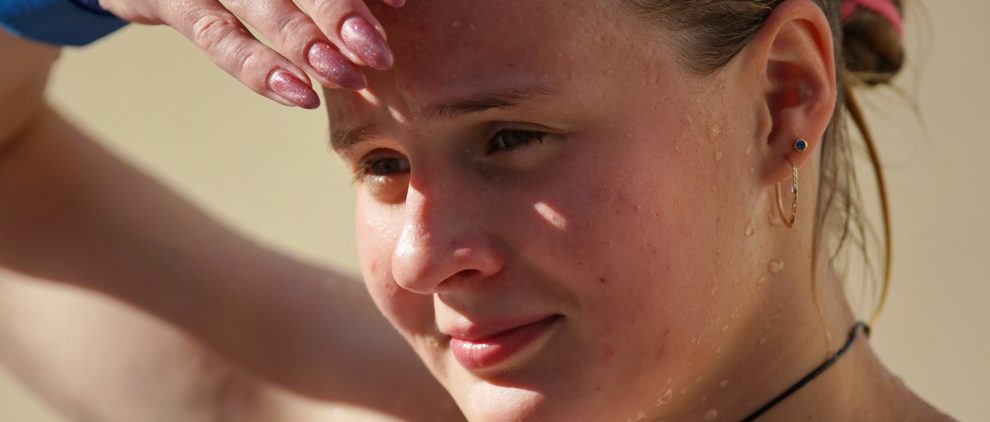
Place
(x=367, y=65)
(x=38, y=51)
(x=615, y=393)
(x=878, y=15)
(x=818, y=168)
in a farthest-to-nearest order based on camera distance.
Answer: (x=38, y=51) < (x=878, y=15) < (x=818, y=168) < (x=615, y=393) < (x=367, y=65)

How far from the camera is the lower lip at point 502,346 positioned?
Answer: 95 centimetres

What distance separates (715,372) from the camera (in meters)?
1.06

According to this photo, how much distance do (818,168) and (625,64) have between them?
0.29 meters

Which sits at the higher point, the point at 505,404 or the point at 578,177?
the point at 578,177

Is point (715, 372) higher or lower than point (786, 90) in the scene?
lower

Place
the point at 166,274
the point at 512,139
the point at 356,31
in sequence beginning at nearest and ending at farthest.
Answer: the point at 356,31
the point at 512,139
the point at 166,274

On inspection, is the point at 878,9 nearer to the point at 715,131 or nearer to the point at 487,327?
the point at 715,131

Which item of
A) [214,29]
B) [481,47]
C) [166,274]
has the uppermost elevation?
[481,47]

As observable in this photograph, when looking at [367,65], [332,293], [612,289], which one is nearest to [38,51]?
[332,293]

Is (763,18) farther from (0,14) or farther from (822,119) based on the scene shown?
(0,14)

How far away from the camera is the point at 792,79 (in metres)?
1.03

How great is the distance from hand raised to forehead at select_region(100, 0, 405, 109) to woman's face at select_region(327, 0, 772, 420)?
68 mm

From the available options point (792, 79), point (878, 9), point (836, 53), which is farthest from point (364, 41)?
point (878, 9)

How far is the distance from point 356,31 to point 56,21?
2.00 feet
